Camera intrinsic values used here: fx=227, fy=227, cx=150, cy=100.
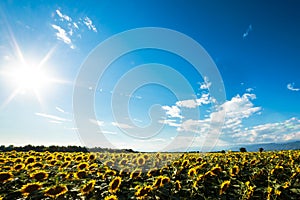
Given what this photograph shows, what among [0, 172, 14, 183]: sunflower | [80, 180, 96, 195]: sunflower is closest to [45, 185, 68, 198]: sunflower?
[80, 180, 96, 195]: sunflower

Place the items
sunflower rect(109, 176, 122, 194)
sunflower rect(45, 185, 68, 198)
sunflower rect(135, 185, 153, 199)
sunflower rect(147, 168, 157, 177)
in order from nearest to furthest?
sunflower rect(135, 185, 153, 199)
sunflower rect(45, 185, 68, 198)
sunflower rect(109, 176, 122, 194)
sunflower rect(147, 168, 157, 177)

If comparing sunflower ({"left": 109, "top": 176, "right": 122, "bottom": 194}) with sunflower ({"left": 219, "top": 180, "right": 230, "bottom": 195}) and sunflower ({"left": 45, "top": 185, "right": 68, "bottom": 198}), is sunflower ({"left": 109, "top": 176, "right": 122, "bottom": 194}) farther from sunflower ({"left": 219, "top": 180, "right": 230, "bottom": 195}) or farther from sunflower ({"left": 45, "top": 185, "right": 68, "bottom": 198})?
sunflower ({"left": 219, "top": 180, "right": 230, "bottom": 195})

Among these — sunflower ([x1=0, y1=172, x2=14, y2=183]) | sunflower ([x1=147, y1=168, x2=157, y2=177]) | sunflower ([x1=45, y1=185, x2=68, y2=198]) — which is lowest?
sunflower ([x1=45, y1=185, x2=68, y2=198])

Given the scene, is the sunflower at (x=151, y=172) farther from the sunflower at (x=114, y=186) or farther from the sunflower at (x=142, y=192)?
the sunflower at (x=142, y=192)

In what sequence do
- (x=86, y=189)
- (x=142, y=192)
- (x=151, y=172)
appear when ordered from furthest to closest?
(x=151, y=172)
(x=86, y=189)
(x=142, y=192)

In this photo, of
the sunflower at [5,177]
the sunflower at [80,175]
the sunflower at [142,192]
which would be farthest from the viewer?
the sunflower at [80,175]

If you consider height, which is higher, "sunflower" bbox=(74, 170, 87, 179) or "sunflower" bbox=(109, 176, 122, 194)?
"sunflower" bbox=(74, 170, 87, 179)

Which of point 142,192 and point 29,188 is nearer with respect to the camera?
point 142,192

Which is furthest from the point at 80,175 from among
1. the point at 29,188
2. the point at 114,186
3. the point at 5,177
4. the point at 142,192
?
the point at 142,192

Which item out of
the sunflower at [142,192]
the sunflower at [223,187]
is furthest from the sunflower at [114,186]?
the sunflower at [223,187]

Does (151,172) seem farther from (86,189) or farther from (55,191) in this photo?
(55,191)

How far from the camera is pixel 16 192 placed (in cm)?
506

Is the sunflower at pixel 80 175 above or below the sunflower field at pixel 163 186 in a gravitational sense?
above

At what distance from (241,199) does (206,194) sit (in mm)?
723
